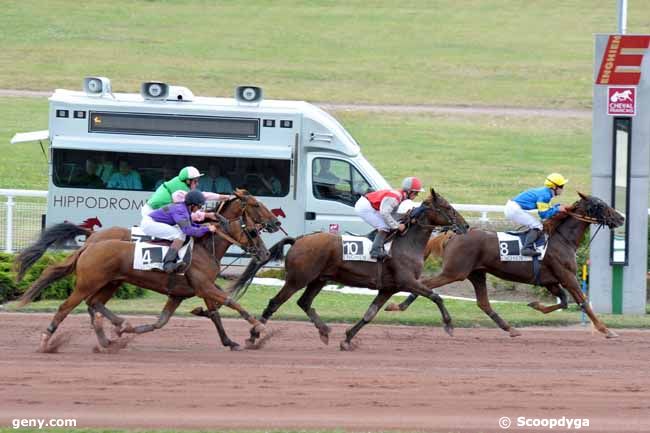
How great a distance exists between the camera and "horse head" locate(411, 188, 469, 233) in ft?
49.8

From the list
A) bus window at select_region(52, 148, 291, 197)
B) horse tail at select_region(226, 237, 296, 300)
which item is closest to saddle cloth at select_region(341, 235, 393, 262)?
horse tail at select_region(226, 237, 296, 300)

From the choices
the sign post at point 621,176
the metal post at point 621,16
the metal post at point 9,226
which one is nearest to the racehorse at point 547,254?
the sign post at point 621,176

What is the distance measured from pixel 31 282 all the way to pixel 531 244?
7.04 meters

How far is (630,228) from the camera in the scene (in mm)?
18531

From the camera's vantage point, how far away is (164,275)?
14.0 meters

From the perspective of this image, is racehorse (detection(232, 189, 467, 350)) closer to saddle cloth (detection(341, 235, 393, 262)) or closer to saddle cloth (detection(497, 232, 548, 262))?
saddle cloth (detection(341, 235, 393, 262))

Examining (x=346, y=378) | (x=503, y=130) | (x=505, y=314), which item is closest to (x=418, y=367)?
(x=346, y=378)

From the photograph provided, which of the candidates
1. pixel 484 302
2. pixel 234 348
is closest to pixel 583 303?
pixel 484 302

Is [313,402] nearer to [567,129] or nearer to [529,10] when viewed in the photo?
[567,129]

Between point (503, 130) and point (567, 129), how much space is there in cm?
199

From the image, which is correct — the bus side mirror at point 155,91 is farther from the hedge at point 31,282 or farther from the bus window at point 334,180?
the hedge at point 31,282

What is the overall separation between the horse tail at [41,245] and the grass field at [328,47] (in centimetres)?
2486

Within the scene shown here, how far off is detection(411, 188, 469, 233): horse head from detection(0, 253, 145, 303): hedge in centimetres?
556

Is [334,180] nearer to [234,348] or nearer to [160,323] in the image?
[234,348]
